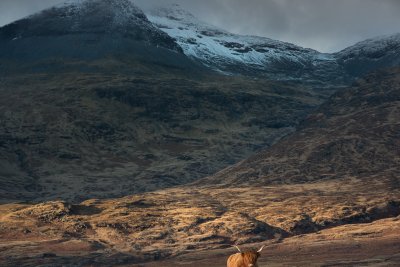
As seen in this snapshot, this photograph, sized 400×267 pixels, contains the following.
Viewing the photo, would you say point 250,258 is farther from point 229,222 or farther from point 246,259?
point 229,222

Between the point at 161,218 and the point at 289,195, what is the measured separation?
3253 centimetres

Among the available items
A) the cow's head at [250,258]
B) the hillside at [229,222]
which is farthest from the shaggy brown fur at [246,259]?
the hillside at [229,222]

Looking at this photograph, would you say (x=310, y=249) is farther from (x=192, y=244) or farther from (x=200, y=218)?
(x=200, y=218)

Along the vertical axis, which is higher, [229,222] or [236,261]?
[236,261]

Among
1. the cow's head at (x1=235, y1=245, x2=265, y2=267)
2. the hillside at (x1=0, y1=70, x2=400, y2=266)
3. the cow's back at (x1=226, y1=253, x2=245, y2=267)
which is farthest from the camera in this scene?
the hillside at (x1=0, y1=70, x2=400, y2=266)

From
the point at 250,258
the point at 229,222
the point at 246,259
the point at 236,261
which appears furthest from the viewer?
the point at 229,222

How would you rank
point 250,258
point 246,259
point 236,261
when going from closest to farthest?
1. point 250,258
2. point 246,259
3. point 236,261

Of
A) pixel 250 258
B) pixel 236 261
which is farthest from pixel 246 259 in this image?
pixel 236 261

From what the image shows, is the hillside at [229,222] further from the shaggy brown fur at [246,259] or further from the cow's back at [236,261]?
the shaggy brown fur at [246,259]

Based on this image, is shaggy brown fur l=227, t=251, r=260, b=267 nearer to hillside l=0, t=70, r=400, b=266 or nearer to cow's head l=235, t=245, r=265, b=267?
cow's head l=235, t=245, r=265, b=267

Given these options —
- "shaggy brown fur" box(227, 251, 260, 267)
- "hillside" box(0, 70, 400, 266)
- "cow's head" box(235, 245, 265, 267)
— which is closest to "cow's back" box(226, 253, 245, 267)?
"shaggy brown fur" box(227, 251, 260, 267)

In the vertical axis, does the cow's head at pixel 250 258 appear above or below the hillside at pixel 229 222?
above

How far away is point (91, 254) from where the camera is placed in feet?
383

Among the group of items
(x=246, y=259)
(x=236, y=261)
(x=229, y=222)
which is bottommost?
(x=229, y=222)
